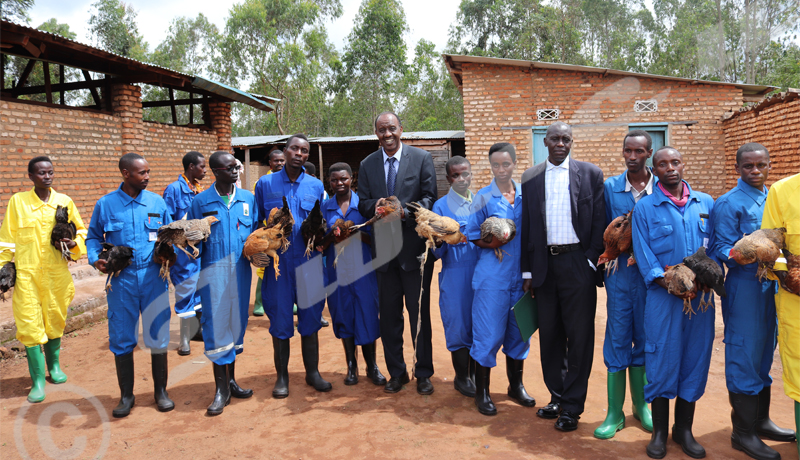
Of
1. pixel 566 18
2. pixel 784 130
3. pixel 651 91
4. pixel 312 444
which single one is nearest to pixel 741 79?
pixel 566 18

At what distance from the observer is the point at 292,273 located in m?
3.97

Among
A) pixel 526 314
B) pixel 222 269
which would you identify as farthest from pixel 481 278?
pixel 222 269

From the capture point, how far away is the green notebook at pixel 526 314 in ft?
11.5

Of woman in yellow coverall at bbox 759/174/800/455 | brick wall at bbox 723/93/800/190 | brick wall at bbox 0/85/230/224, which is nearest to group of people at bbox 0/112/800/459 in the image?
woman in yellow coverall at bbox 759/174/800/455

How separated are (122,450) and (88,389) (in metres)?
1.45

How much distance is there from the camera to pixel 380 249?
3961 mm

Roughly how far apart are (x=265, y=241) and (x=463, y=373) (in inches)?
73.7

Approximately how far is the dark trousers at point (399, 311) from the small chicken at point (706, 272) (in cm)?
182

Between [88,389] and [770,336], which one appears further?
[88,389]

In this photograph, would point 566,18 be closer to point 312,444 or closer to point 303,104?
point 303,104

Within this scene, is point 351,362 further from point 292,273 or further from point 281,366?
point 292,273

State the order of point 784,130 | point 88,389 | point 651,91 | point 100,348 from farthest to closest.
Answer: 1. point 651,91
2. point 784,130
3. point 100,348
4. point 88,389

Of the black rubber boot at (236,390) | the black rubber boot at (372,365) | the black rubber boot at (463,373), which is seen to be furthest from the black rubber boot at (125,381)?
the black rubber boot at (463,373)

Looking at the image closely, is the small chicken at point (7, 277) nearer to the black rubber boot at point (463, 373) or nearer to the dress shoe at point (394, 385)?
the dress shoe at point (394, 385)
